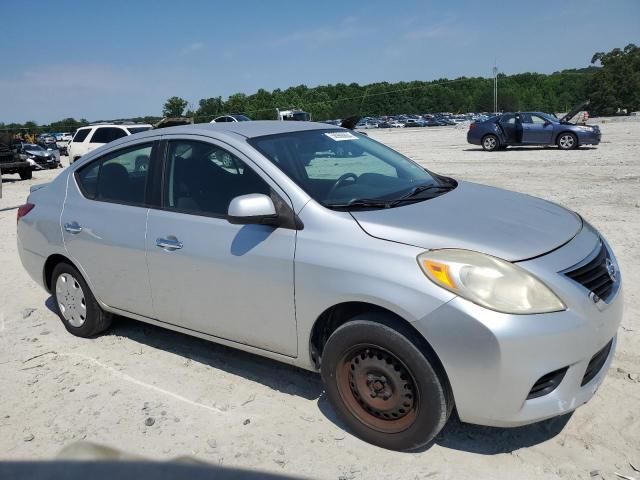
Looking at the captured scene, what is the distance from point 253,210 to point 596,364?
196 centimetres

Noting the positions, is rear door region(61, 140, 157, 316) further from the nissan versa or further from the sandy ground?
the sandy ground

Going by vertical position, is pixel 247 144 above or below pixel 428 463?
above

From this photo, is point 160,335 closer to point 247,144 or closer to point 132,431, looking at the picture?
point 132,431

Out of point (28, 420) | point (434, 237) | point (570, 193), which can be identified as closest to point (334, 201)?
point (434, 237)

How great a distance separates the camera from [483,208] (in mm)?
3406

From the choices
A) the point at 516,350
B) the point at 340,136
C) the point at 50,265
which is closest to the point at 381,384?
the point at 516,350

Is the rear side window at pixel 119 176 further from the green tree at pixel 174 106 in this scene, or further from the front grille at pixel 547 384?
the green tree at pixel 174 106

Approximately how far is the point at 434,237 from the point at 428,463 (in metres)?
1.14

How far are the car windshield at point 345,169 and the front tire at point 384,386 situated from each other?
798 millimetres

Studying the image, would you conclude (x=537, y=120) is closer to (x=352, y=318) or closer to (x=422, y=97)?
(x=352, y=318)

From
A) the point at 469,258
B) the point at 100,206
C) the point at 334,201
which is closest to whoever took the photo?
the point at 469,258

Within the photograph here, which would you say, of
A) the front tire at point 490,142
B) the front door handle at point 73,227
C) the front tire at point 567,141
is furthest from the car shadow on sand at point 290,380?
the front tire at point 567,141

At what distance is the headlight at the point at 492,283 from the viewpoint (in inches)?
104

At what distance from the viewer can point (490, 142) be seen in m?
21.7
